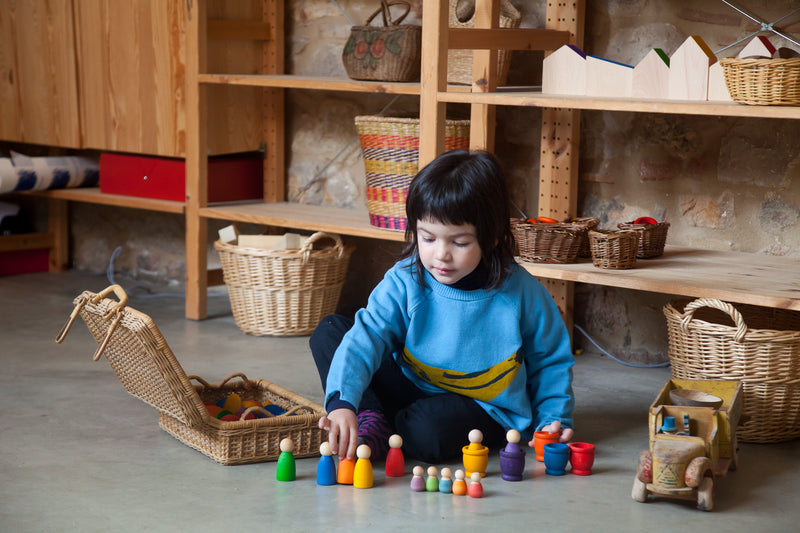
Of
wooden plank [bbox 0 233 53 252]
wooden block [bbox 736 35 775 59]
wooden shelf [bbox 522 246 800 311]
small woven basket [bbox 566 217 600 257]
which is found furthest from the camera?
wooden plank [bbox 0 233 53 252]

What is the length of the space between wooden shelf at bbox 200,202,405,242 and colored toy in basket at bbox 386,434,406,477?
1143 millimetres

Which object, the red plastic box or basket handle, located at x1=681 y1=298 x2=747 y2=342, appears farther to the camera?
the red plastic box

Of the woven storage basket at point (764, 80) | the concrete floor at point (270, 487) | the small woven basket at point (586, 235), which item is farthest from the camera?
the small woven basket at point (586, 235)

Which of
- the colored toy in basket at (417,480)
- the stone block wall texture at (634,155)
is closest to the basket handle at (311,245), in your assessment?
the stone block wall texture at (634,155)

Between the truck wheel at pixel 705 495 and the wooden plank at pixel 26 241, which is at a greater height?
the wooden plank at pixel 26 241

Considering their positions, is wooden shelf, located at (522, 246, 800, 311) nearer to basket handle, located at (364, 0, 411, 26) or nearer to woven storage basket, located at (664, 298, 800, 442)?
woven storage basket, located at (664, 298, 800, 442)

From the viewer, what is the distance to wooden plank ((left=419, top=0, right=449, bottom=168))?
110 inches

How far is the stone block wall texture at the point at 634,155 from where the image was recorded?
2865mm

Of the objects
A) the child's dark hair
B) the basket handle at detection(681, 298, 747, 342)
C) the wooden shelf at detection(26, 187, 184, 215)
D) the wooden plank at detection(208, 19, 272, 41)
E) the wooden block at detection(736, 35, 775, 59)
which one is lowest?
the basket handle at detection(681, 298, 747, 342)

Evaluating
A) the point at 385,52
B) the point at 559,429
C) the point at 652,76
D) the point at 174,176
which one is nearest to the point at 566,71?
the point at 652,76

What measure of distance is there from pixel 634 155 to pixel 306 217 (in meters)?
1.17

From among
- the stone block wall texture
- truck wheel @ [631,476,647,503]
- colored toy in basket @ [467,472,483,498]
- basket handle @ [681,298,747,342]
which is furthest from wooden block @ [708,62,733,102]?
colored toy in basket @ [467,472,483,498]

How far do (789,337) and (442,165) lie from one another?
931 millimetres

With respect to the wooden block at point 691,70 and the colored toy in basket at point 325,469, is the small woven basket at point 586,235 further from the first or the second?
the colored toy in basket at point 325,469
